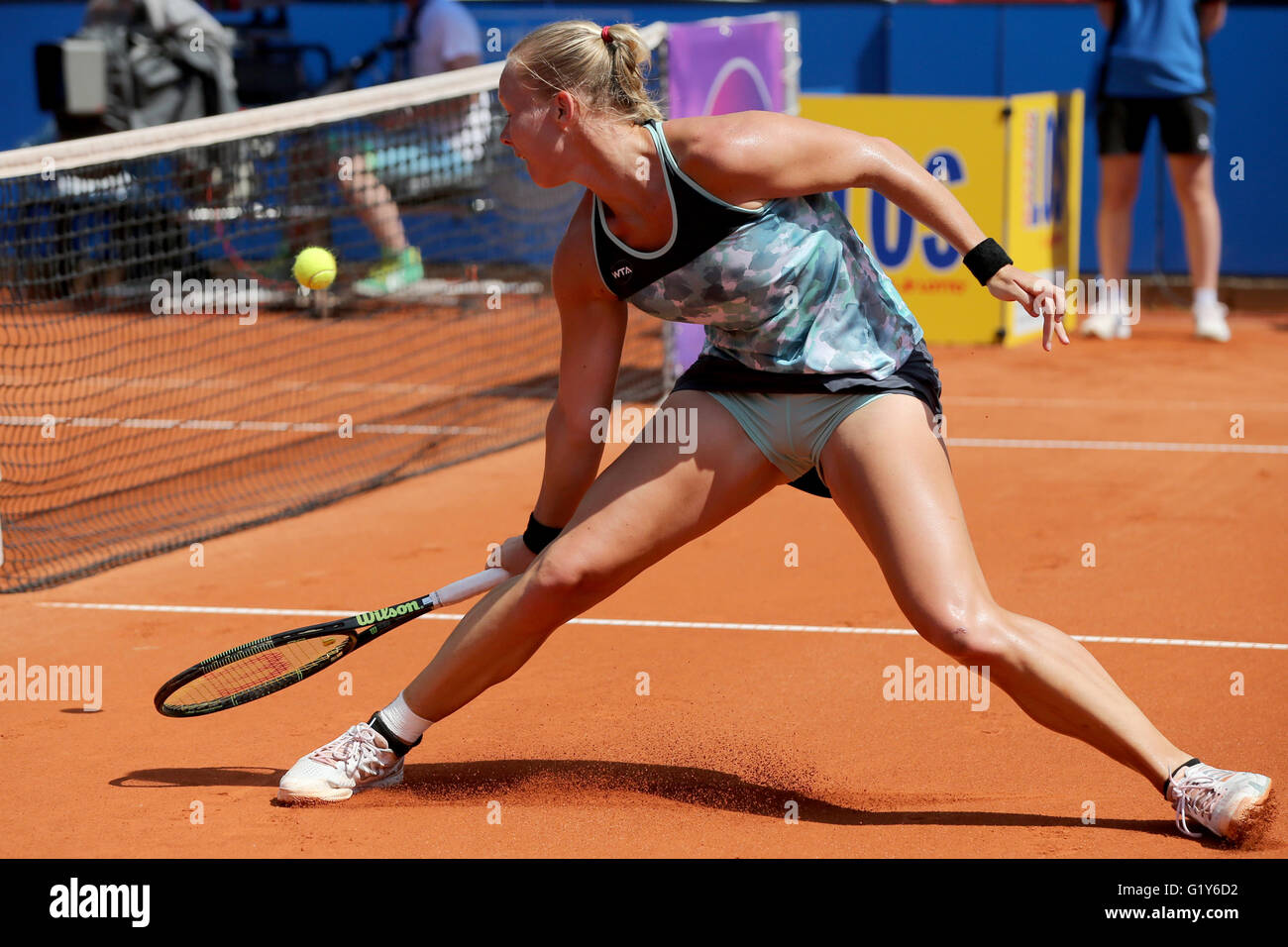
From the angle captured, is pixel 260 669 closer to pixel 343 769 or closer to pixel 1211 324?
pixel 343 769

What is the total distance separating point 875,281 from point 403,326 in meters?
7.98

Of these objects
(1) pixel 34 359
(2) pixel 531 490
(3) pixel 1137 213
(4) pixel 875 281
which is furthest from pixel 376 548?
(3) pixel 1137 213

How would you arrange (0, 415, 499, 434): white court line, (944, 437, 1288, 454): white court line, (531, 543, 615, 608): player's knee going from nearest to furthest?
(531, 543, 615, 608): player's knee, (944, 437, 1288, 454): white court line, (0, 415, 499, 434): white court line

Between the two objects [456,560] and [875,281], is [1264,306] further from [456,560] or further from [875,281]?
[875,281]

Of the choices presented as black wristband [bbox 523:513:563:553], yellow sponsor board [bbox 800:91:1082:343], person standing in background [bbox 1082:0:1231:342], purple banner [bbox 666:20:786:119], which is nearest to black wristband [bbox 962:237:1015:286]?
black wristband [bbox 523:513:563:553]

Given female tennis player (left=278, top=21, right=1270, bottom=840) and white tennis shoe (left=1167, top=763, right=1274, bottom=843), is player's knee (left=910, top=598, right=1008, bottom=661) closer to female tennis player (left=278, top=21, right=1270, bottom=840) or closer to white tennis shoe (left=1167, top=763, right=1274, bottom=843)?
female tennis player (left=278, top=21, right=1270, bottom=840)

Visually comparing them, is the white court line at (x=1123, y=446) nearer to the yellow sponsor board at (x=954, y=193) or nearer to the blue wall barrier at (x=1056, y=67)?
the yellow sponsor board at (x=954, y=193)

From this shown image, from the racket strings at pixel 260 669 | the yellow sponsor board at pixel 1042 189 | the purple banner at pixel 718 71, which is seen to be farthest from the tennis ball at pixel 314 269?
the yellow sponsor board at pixel 1042 189

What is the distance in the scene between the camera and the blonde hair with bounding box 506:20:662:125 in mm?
3160

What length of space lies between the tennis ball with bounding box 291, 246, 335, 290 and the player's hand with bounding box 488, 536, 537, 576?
4.72ft

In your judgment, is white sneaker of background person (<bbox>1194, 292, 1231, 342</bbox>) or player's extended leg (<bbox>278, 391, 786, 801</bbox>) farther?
white sneaker of background person (<bbox>1194, 292, 1231, 342</bbox>)

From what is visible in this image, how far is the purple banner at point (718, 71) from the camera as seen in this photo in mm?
8445

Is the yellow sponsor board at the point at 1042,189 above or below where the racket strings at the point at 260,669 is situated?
above

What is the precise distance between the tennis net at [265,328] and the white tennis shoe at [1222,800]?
398cm
